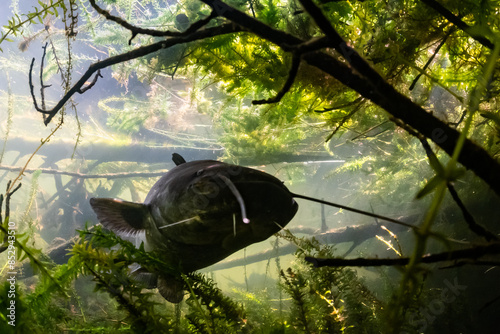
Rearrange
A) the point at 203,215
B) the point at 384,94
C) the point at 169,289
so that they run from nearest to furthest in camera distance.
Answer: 1. the point at 384,94
2. the point at 203,215
3. the point at 169,289

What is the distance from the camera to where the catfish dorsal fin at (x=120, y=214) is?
2.60 m

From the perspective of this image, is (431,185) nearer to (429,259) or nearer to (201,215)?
(429,259)

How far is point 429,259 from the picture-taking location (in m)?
0.94

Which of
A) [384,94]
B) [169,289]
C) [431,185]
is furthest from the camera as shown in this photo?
[169,289]

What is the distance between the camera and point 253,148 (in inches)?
301

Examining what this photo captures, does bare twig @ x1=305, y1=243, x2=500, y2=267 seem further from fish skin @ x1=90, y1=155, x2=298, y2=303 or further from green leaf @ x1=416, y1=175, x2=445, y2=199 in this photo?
fish skin @ x1=90, y1=155, x2=298, y2=303

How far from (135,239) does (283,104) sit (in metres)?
2.43

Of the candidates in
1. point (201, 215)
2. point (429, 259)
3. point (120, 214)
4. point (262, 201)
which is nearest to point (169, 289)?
point (120, 214)

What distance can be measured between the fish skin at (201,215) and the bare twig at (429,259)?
98 cm

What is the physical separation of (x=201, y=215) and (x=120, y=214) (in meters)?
1.06

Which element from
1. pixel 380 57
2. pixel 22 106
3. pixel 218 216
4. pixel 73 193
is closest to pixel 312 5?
pixel 218 216

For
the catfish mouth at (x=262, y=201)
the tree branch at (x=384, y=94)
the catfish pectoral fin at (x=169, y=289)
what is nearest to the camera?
the tree branch at (x=384, y=94)

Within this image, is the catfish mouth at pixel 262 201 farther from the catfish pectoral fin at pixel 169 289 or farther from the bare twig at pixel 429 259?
the catfish pectoral fin at pixel 169 289

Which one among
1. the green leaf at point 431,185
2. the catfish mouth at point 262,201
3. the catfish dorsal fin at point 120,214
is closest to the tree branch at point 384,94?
the green leaf at point 431,185
